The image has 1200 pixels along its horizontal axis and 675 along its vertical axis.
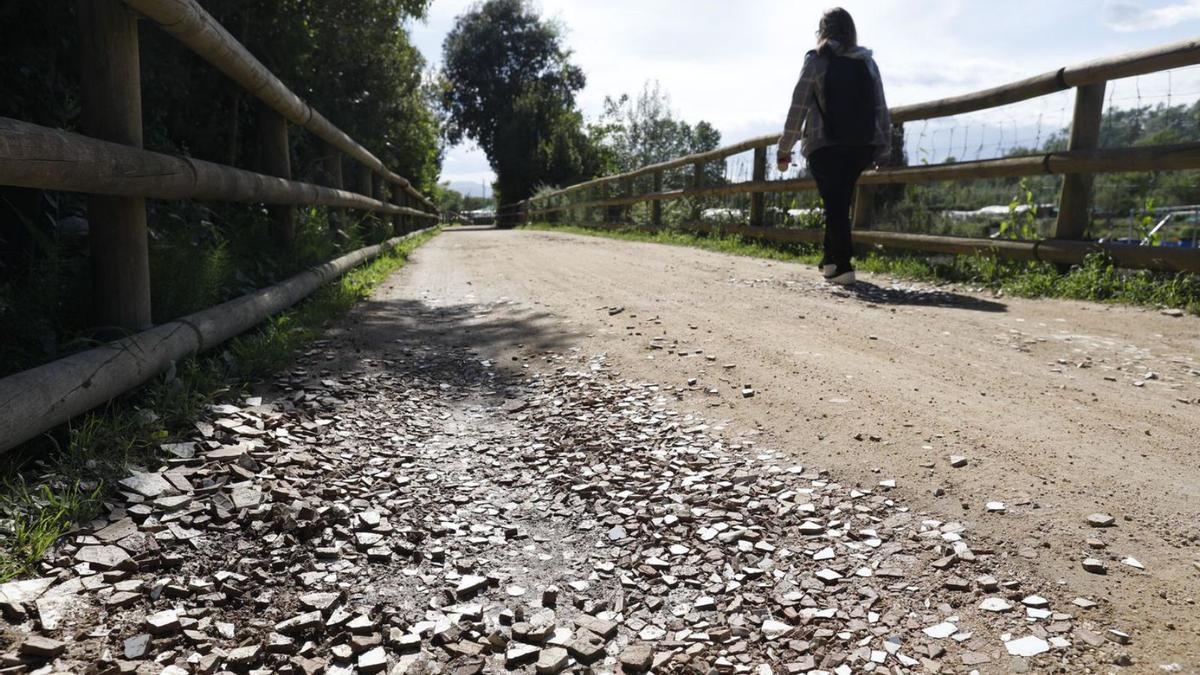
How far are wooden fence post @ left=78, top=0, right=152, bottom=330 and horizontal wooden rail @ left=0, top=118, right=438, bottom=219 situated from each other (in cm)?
11

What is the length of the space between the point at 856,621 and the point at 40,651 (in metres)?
1.66

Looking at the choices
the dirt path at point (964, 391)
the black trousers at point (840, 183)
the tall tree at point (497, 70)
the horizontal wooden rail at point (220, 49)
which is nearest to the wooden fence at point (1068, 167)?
the dirt path at point (964, 391)

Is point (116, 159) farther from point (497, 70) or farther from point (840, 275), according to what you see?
point (497, 70)

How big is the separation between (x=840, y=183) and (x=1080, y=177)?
1610mm

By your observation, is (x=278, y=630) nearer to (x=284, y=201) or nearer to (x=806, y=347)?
(x=806, y=347)

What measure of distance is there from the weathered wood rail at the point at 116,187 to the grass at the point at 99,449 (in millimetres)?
86

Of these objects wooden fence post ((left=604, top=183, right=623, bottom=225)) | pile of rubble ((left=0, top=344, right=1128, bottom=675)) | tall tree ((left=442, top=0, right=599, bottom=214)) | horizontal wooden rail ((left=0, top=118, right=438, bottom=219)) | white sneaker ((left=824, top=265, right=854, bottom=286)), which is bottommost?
pile of rubble ((left=0, top=344, right=1128, bottom=675))

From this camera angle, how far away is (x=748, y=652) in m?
1.59

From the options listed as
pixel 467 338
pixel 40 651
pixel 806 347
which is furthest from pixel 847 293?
pixel 40 651

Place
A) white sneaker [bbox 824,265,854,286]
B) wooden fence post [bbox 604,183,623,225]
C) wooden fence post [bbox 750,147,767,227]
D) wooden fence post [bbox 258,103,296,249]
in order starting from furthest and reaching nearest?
wooden fence post [bbox 604,183,623,225]
wooden fence post [bbox 750,147,767,227]
white sneaker [bbox 824,265,854,286]
wooden fence post [bbox 258,103,296,249]

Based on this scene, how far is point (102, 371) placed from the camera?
7.13 feet

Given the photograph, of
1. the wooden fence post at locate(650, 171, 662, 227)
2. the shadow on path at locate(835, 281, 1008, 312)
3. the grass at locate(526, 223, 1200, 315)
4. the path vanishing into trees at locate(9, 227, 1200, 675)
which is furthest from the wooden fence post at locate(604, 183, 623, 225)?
the path vanishing into trees at locate(9, 227, 1200, 675)

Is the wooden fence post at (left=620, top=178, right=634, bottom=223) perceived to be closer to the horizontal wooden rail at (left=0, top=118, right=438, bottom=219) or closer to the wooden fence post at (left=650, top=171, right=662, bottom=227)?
the wooden fence post at (left=650, top=171, right=662, bottom=227)

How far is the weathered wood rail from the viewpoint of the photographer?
1.92 m
